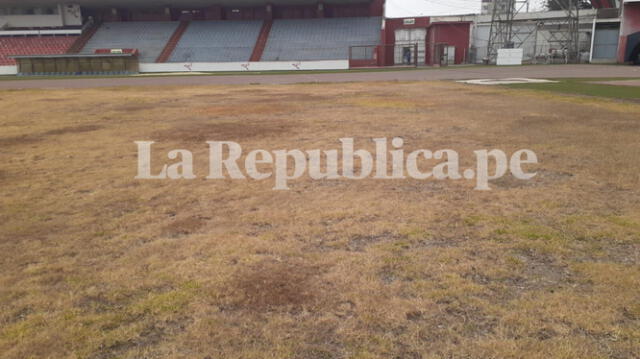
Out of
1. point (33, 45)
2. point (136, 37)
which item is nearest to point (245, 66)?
point (136, 37)

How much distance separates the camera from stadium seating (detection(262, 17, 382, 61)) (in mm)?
44781

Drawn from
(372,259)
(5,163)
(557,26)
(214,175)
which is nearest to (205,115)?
(5,163)

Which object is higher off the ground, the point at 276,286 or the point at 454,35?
the point at 454,35

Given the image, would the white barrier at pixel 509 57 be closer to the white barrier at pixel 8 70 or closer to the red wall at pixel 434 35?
the red wall at pixel 434 35

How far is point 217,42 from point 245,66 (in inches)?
257

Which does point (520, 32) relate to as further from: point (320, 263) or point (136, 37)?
point (320, 263)

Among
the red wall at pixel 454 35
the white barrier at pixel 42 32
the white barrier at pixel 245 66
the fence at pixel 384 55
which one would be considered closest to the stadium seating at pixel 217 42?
the white barrier at pixel 245 66

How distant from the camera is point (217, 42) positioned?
155 ft

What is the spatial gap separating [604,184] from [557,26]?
46.3m

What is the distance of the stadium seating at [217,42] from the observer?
45.3 metres

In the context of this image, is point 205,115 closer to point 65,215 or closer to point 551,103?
point 65,215

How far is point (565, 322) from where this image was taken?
2500mm

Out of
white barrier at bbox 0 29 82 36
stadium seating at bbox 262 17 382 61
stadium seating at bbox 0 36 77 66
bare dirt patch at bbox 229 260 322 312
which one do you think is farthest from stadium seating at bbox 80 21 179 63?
bare dirt patch at bbox 229 260 322 312

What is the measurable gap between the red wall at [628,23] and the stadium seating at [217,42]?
113ft
